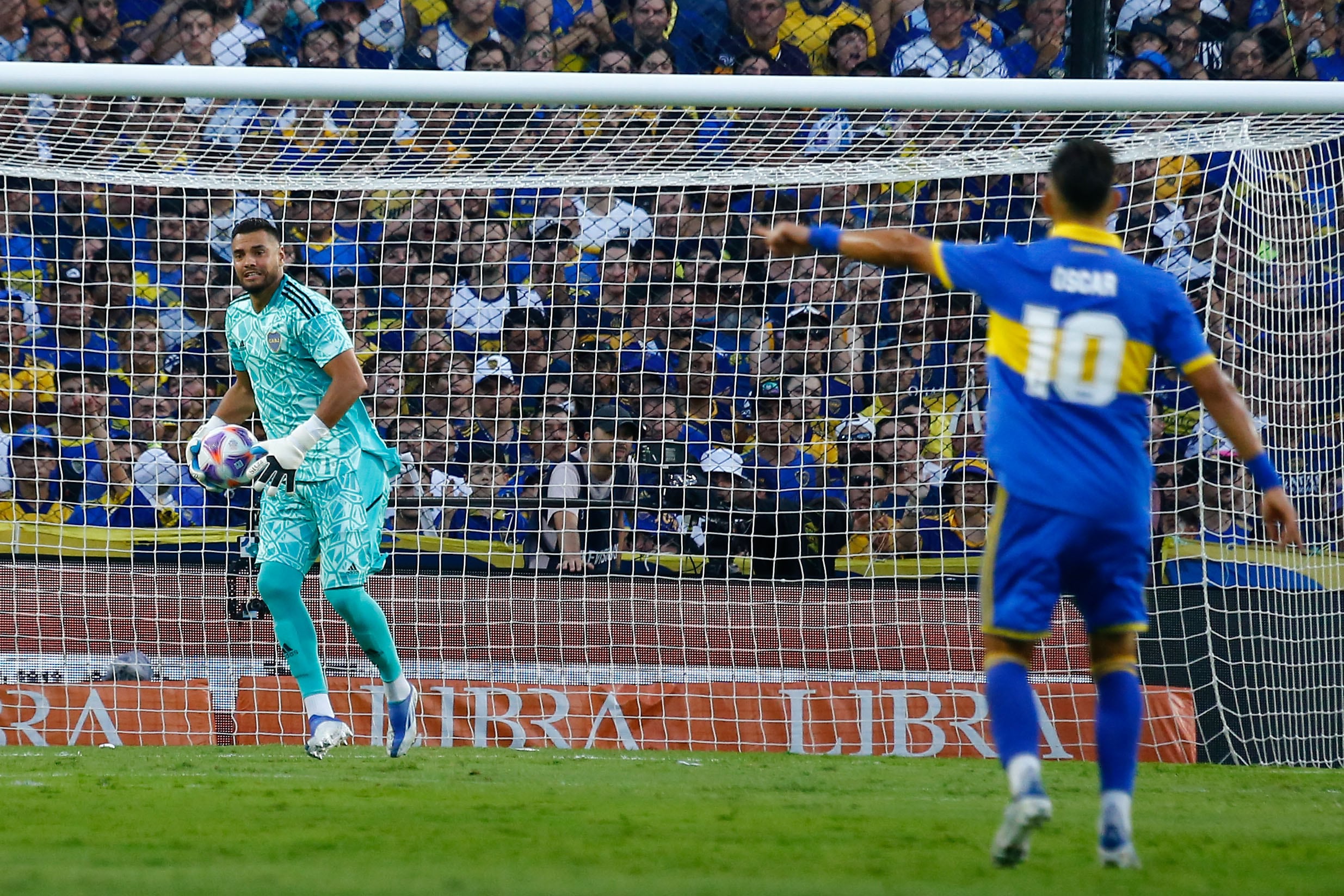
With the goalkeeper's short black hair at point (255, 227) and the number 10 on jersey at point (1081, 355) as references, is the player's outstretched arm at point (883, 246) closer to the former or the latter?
the number 10 on jersey at point (1081, 355)

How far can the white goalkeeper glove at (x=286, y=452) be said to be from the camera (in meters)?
5.77

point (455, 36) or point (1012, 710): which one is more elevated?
point (455, 36)

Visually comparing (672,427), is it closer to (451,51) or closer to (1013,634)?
(451,51)

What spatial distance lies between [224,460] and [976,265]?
127 inches

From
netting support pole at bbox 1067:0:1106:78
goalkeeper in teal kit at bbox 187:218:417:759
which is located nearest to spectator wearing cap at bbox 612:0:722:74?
netting support pole at bbox 1067:0:1106:78

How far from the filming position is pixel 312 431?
229 inches

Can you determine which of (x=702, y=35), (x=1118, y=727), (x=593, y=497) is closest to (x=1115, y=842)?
(x=1118, y=727)

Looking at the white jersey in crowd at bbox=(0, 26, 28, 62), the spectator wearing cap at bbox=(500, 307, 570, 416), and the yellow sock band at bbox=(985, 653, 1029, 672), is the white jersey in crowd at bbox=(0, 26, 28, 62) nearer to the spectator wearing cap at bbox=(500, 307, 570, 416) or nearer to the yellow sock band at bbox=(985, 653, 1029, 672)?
the spectator wearing cap at bbox=(500, 307, 570, 416)

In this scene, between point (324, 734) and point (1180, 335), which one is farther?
point (324, 734)

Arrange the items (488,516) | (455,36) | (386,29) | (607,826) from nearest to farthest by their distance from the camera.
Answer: (607,826) → (488,516) → (455,36) → (386,29)

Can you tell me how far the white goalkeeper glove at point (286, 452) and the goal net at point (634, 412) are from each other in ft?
5.76

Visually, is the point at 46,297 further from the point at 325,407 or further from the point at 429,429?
the point at 325,407

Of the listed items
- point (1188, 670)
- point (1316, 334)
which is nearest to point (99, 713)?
point (1188, 670)

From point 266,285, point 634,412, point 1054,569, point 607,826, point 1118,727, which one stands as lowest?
point 607,826
